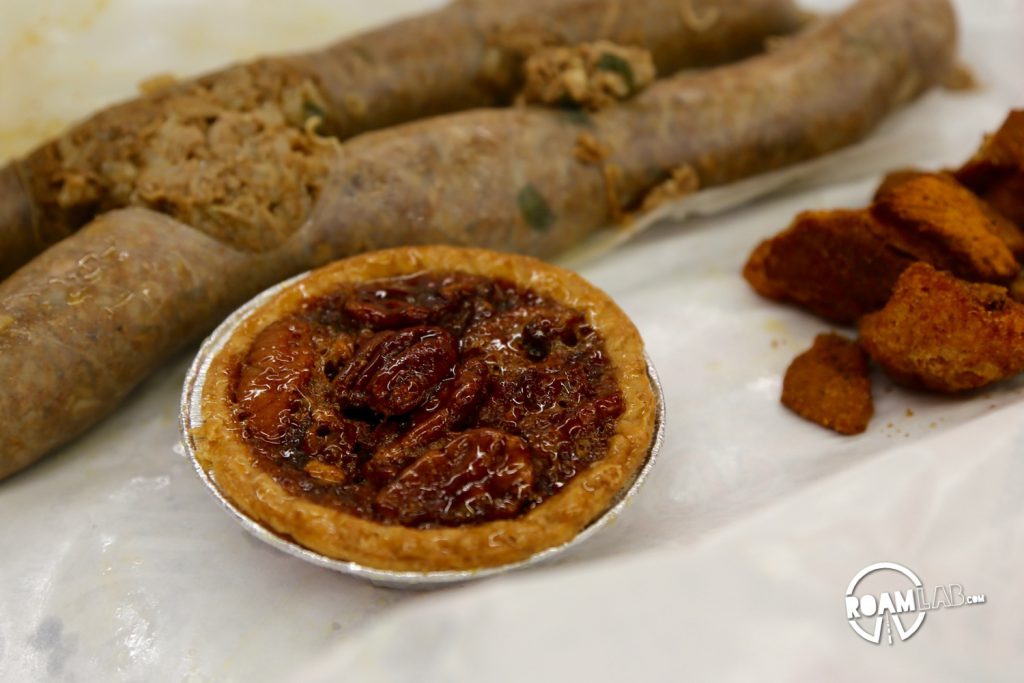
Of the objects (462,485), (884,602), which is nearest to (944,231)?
(884,602)

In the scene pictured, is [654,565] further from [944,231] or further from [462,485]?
[944,231]

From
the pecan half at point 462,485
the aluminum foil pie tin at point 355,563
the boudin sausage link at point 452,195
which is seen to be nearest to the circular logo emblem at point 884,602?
the aluminum foil pie tin at point 355,563

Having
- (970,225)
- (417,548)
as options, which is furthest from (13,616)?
(970,225)

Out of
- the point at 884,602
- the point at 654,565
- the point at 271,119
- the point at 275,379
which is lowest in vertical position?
the point at 884,602

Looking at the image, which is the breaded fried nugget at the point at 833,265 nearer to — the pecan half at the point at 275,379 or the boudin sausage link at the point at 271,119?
the boudin sausage link at the point at 271,119

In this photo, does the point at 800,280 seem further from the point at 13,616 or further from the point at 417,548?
the point at 13,616

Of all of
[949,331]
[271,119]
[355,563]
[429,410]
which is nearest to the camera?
[355,563]
